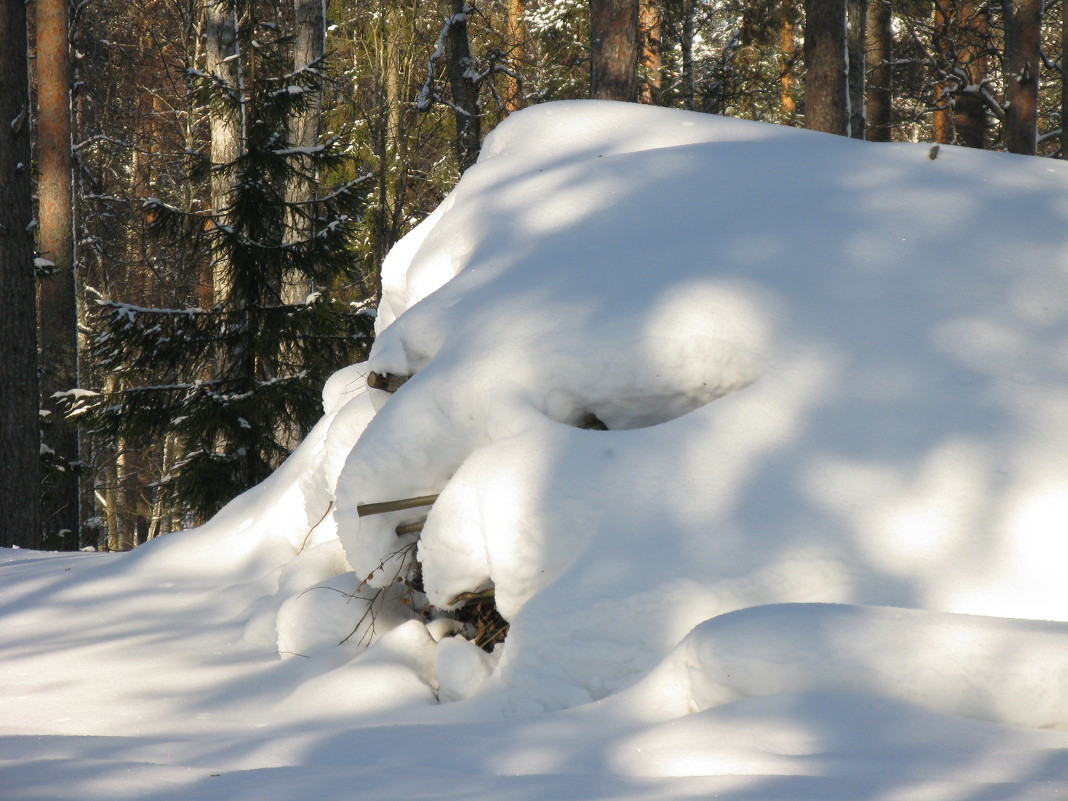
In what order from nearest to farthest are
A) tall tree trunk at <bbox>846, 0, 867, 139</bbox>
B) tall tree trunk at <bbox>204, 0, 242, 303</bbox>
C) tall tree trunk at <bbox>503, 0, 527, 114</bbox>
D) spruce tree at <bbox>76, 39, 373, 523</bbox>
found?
spruce tree at <bbox>76, 39, 373, 523</bbox> < tall tree trunk at <bbox>204, 0, 242, 303</bbox> < tall tree trunk at <bbox>846, 0, 867, 139</bbox> < tall tree trunk at <bbox>503, 0, 527, 114</bbox>

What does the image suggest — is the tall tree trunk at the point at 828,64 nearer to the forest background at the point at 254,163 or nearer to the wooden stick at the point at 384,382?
the forest background at the point at 254,163

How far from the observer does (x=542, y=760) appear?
2283 mm

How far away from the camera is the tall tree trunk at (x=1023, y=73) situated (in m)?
12.0

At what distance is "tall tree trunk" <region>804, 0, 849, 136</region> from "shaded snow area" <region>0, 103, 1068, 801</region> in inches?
229

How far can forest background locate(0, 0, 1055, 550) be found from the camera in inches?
340

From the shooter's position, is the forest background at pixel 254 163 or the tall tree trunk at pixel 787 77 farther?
the tall tree trunk at pixel 787 77

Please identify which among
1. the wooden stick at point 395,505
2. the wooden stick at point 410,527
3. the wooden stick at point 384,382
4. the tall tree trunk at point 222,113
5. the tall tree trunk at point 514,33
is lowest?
the wooden stick at point 410,527

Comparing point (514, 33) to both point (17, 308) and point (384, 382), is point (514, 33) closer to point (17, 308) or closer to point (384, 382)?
point (17, 308)

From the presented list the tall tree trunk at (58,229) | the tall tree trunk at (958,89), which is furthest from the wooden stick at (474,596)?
the tall tree trunk at (958,89)

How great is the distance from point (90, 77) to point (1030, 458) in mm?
19030

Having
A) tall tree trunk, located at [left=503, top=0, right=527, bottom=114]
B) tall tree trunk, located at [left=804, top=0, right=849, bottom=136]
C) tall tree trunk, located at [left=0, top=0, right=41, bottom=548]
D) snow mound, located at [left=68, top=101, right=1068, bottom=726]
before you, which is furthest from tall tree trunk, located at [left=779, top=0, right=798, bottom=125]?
snow mound, located at [left=68, top=101, right=1068, bottom=726]

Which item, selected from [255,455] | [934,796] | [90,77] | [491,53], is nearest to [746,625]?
[934,796]

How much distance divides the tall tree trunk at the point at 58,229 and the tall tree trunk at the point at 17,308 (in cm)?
181

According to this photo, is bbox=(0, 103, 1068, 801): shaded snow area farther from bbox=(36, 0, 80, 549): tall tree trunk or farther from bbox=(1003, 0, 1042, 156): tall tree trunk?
bbox=(1003, 0, 1042, 156): tall tree trunk
